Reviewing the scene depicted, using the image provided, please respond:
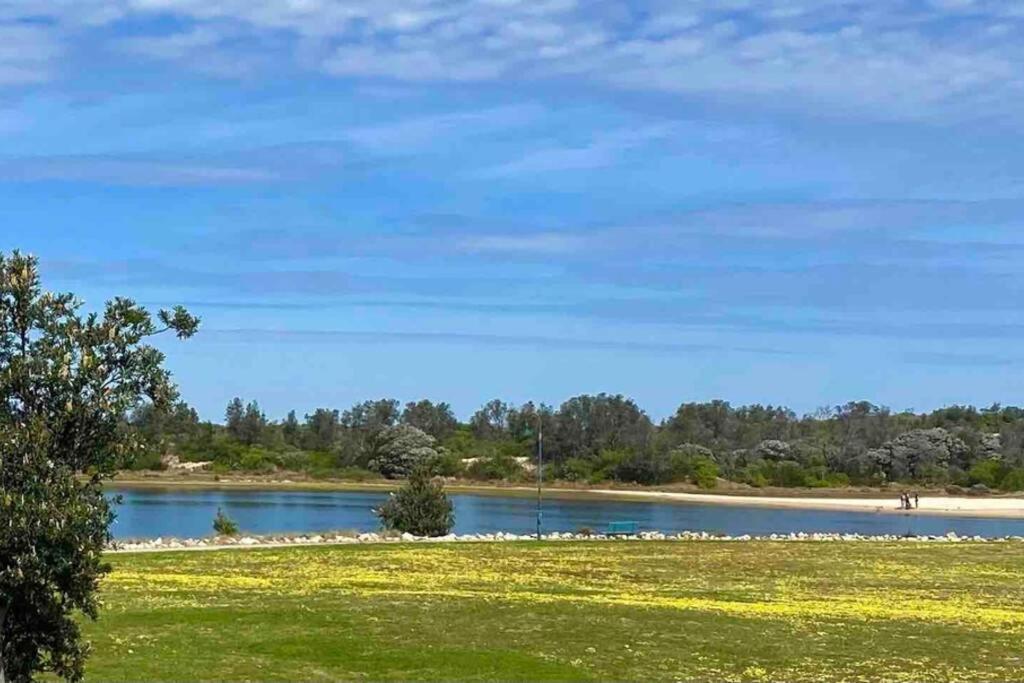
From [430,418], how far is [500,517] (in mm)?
100037

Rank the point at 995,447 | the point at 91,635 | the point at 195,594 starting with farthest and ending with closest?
the point at 995,447 < the point at 195,594 < the point at 91,635

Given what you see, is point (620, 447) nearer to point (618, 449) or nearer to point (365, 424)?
point (618, 449)

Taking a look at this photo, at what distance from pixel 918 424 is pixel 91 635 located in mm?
164736

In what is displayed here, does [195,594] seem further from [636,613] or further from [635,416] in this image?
[635,416]

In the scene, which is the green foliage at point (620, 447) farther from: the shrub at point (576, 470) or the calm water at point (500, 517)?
the calm water at point (500, 517)

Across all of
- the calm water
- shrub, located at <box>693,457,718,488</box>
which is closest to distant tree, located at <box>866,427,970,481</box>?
shrub, located at <box>693,457,718,488</box>

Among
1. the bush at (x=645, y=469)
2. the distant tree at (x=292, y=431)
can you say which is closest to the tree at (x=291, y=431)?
the distant tree at (x=292, y=431)

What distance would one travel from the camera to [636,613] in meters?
19.8

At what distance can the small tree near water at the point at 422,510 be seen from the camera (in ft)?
140

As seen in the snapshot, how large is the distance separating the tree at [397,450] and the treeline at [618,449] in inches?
6.3

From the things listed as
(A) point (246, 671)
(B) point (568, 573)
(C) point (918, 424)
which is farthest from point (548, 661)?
(C) point (918, 424)

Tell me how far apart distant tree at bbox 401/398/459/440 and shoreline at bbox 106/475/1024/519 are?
129 ft

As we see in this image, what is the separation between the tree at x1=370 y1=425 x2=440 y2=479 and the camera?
5324 inches

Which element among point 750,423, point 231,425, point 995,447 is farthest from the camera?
point 750,423
